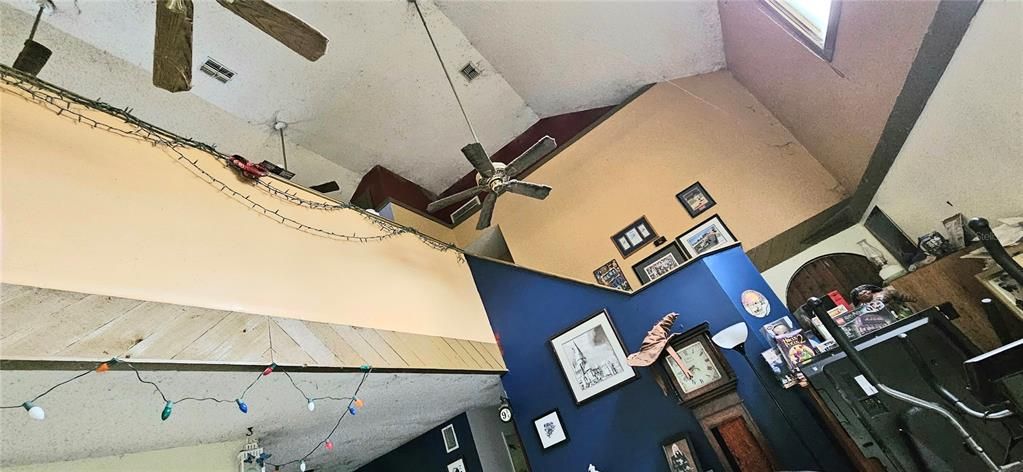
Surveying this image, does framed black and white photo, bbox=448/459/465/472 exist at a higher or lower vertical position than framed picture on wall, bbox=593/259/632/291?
lower

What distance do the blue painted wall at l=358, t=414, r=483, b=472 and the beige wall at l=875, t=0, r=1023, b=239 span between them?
12.3 feet

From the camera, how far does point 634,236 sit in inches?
186

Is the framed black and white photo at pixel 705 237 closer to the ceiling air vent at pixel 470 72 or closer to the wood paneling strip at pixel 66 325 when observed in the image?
the ceiling air vent at pixel 470 72

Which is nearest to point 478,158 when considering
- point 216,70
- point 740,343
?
point 740,343

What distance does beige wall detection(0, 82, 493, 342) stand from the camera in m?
1.84

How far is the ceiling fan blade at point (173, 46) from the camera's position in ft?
6.86

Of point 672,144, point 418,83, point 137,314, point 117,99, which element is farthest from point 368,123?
point 137,314

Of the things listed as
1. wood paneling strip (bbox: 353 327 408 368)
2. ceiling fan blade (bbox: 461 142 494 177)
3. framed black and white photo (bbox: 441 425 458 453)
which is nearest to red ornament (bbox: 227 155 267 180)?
wood paneling strip (bbox: 353 327 408 368)

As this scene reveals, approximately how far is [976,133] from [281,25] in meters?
3.46

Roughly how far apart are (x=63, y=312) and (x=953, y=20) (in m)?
3.85

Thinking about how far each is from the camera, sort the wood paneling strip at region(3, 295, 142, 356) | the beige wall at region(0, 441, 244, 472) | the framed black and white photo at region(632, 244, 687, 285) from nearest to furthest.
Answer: the wood paneling strip at region(3, 295, 142, 356) → the beige wall at region(0, 441, 244, 472) → the framed black and white photo at region(632, 244, 687, 285)

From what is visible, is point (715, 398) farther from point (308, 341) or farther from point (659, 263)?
Result: point (308, 341)

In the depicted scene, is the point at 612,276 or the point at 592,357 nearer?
the point at 592,357

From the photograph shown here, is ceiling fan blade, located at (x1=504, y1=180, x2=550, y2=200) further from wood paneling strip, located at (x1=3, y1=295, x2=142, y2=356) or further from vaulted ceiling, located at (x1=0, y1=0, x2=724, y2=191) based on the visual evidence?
wood paneling strip, located at (x1=3, y1=295, x2=142, y2=356)
